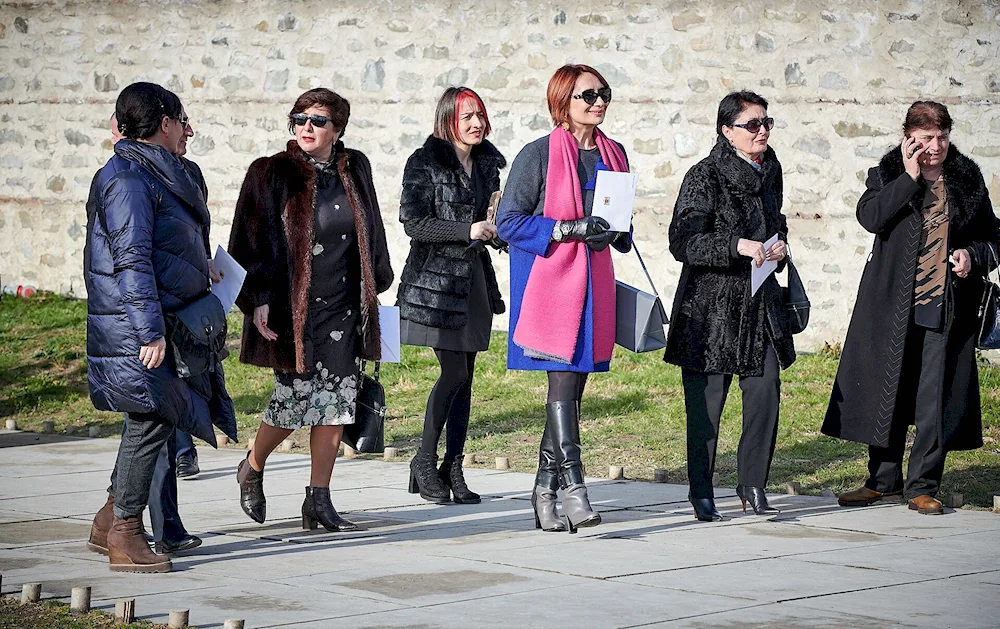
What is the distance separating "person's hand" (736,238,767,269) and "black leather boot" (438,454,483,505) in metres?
1.70

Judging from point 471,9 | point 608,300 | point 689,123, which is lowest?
point 608,300

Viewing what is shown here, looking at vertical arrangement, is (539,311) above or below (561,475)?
above

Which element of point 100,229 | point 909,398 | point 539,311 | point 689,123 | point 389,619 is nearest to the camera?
point 389,619

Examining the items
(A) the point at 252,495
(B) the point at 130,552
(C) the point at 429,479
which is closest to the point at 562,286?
(C) the point at 429,479

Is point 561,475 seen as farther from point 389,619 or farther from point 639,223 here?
point 639,223

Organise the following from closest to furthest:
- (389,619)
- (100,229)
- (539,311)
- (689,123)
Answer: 1. (389,619)
2. (100,229)
3. (539,311)
4. (689,123)

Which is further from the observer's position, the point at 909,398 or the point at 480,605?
the point at 909,398

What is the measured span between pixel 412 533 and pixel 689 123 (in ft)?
22.5

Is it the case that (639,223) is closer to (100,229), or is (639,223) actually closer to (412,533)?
(412,533)

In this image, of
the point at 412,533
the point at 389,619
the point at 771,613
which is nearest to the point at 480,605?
the point at 389,619

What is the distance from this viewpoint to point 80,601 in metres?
4.41

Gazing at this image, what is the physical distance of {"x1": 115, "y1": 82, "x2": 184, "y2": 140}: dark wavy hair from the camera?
5.32 meters

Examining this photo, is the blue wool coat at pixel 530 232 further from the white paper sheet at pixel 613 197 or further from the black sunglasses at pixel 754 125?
the black sunglasses at pixel 754 125

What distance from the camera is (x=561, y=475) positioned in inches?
239
